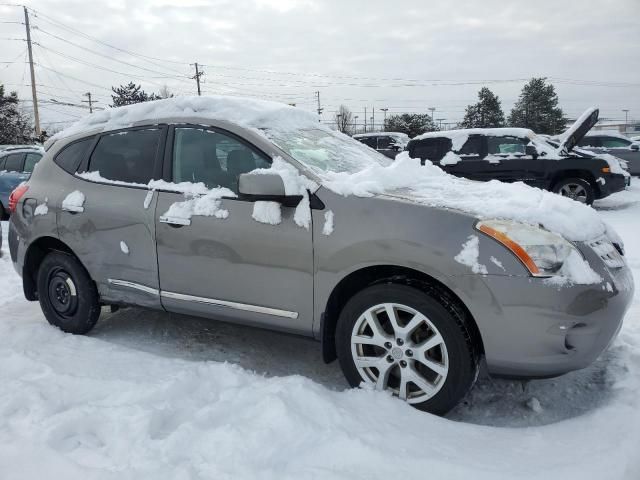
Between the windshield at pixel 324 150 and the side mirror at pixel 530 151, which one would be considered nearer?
the windshield at pixel 324 150

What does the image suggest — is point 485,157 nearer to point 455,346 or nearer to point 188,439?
point 455,346

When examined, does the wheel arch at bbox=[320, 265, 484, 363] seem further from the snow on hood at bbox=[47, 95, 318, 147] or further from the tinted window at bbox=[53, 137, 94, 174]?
the tinted window at bbox=[53, 137, 94, 174]

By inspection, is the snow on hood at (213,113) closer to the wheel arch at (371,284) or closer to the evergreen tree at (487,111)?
the wheel arch at (371,284)

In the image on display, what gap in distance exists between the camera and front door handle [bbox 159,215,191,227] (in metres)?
3.36

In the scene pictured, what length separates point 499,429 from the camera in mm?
2615

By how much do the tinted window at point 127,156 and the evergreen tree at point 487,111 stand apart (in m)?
40.0

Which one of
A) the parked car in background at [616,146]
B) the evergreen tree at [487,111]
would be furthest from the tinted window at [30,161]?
the evergreen tree at [487,111]

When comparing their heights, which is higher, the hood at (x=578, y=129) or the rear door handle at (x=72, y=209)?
the hood at (x=578, y=129)

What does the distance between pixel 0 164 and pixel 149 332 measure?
9064 mm

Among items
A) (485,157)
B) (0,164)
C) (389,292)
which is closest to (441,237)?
(389,292)

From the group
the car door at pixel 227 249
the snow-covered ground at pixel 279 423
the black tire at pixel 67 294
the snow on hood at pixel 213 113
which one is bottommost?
the snow-covered ground at pixel 279 423

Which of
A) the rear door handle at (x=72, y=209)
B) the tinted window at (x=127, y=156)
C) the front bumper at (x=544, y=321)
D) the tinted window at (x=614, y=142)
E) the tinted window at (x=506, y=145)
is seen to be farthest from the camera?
the tinted window at (x=614, y=142)

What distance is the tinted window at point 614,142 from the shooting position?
16.0 m

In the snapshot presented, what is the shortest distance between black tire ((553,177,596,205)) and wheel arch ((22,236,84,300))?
919 centimetres
